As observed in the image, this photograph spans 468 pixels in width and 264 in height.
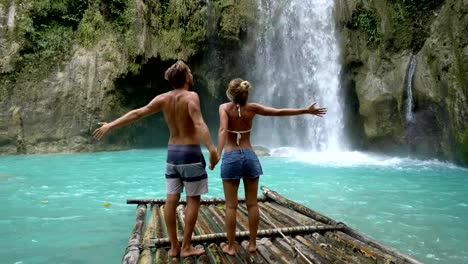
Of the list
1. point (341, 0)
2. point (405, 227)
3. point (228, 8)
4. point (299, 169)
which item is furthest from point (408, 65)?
point (405, 227)

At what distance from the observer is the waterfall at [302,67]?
56.3ft

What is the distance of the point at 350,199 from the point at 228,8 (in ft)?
39.2

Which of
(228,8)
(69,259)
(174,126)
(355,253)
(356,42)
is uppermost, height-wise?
(228,8)

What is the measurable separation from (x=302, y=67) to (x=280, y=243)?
48.6 ft

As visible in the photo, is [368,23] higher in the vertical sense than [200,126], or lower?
higher

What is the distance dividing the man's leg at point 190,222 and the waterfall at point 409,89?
12.5 m

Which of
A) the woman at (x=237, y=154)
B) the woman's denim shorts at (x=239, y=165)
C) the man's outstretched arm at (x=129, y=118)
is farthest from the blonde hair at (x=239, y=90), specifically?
the man's outstretched arm at (x=129, y=118)

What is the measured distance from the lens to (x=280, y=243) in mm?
4086

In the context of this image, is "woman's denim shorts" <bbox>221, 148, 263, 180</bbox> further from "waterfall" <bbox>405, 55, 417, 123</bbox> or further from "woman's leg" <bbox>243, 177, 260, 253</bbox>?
"waterfall" <bbox>405, 55, 417, 123</bbox>

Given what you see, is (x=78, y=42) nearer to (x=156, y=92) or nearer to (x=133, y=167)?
(x=156, y=92)

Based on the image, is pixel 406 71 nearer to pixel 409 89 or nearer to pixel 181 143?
pixel 409 89

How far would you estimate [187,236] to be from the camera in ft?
11.8

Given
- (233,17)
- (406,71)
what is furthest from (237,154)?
(233,17)

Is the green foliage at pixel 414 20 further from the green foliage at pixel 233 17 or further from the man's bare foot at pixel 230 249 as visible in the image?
the man's bare foot at pixel 230 249
